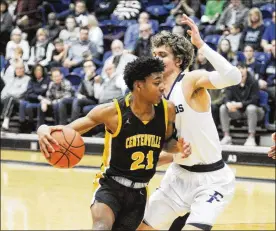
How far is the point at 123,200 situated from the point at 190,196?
0.59 m

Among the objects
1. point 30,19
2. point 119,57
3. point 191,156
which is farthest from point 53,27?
point 191,156

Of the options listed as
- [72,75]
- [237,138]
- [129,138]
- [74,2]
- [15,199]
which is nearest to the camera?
[129,138]

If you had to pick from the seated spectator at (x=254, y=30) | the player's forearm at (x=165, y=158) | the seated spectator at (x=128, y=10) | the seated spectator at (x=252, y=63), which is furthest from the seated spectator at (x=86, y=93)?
the player's forearm at (x=165, y=158)

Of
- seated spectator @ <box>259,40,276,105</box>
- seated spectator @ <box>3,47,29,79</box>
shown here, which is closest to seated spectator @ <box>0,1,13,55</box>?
seated spectator @ <box>3,47,29,79</box>

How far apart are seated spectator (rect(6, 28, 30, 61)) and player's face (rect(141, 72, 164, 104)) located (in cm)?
1239

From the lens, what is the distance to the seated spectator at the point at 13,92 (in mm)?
16203

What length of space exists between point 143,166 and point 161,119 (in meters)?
0.39

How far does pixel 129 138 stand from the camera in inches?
220

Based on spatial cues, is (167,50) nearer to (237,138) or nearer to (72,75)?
(237,138)

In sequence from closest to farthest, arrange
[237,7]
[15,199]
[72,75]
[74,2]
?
[15,199]
[237,7]
[72,75]
[74,2]

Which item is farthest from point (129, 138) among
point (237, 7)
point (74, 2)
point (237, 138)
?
point (74, 2)

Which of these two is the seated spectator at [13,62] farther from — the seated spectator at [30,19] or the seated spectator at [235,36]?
the seated spectator at [235,36]

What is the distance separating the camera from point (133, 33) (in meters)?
15.7

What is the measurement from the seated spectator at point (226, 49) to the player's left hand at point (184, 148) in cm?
802
